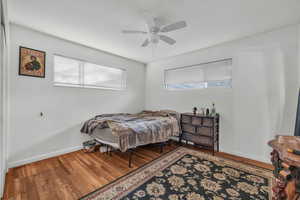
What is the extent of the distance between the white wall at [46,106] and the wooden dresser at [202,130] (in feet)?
7.72

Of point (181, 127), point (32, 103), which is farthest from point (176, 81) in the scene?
point (32, 103)

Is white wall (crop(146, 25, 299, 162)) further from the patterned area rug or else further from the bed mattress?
the bed mattress

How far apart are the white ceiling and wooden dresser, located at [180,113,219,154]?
73.5 inches

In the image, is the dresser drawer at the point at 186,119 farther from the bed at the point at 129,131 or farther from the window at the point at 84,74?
the window at the point at 84,74

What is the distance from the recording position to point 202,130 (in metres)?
3.00

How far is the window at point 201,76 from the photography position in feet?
10.1

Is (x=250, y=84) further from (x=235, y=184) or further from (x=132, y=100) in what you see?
(x=132, y=100)

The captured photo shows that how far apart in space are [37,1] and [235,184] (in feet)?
12.7

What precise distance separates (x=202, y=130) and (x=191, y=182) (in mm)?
1421

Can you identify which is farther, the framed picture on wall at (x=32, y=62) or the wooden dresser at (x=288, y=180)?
the framed picture on wall at (x=32, y=62)

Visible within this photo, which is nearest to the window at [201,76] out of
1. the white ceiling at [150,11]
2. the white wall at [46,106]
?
the white ceiling at [150,11]

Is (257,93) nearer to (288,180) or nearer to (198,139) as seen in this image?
(198,139)

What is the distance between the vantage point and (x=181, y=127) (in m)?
3.36

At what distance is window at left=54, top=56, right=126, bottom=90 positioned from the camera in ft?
9.34
